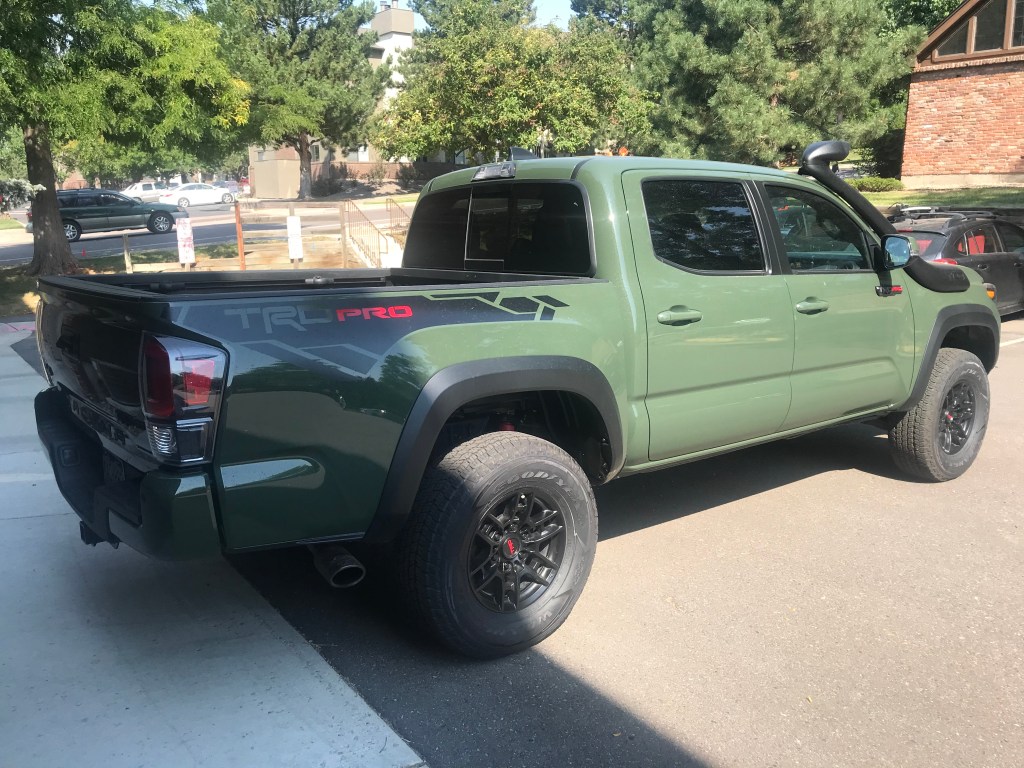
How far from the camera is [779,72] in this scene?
76.5 ft

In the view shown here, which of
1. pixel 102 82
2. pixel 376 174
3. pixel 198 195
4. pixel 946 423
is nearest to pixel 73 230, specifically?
pixel 102 82

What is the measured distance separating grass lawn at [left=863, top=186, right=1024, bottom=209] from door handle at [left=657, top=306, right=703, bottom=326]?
18.7 metres

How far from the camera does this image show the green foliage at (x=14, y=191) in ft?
44.1

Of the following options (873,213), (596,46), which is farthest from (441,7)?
(873,213)

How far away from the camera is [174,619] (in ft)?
12.0

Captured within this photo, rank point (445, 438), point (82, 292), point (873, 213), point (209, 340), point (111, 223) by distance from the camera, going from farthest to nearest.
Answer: point (111, 223)
point (873, 213)
point (445, 438)
point (82, 292)
point (209, 340)

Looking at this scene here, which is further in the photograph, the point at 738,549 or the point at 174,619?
the point at 738,549

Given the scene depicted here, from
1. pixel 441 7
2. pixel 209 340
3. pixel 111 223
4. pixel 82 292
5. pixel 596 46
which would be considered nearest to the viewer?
pixel 209 340

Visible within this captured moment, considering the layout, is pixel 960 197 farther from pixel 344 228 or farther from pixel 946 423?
pixel 946 423

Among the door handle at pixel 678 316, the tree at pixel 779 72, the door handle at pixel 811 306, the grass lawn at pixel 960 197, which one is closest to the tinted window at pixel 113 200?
the tree at pixel 779 72

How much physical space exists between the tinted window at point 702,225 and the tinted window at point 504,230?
354mm

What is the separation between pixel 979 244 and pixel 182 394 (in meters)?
10.9

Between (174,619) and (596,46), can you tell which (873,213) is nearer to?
(174,619)

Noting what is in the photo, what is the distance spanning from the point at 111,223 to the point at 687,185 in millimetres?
27866
